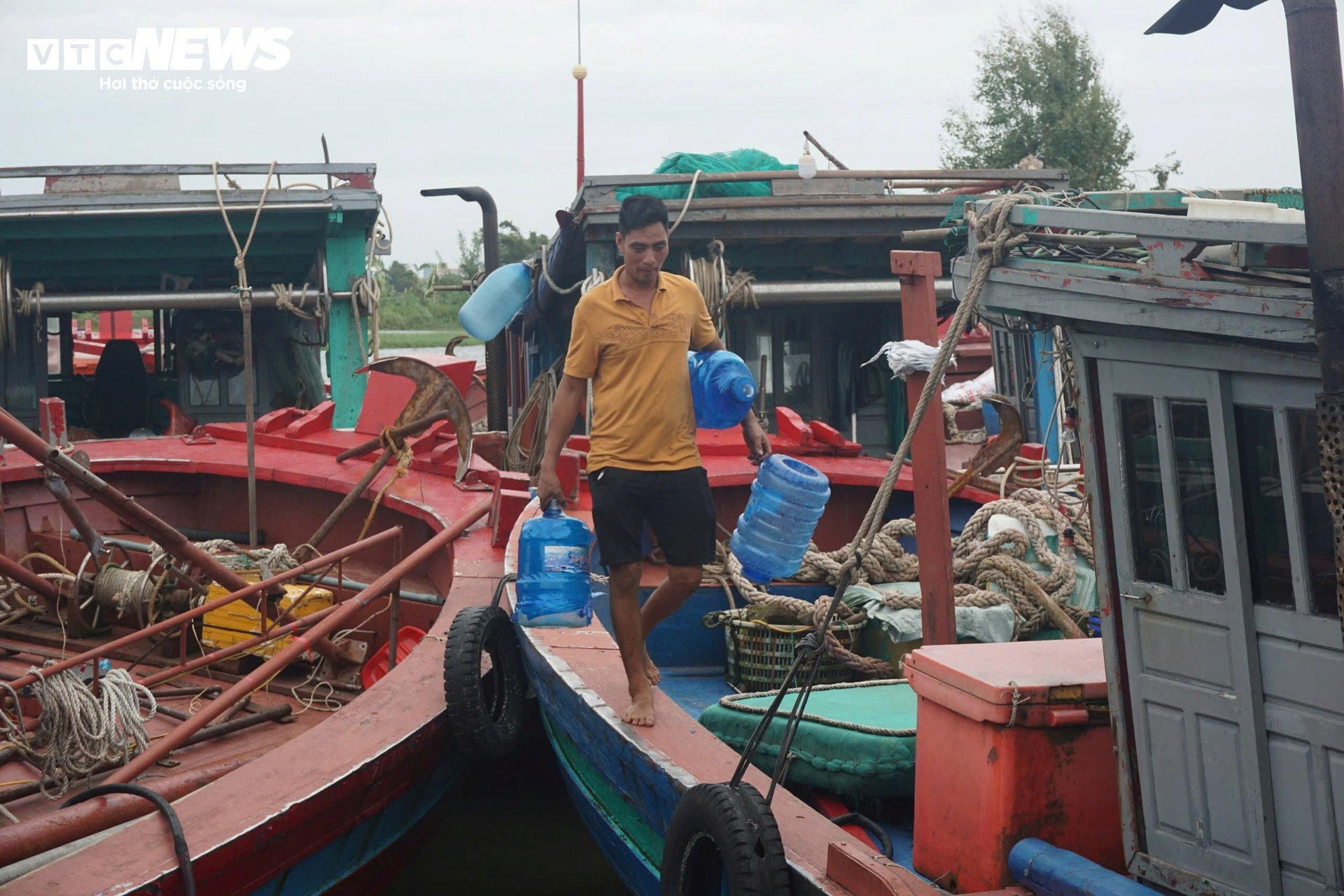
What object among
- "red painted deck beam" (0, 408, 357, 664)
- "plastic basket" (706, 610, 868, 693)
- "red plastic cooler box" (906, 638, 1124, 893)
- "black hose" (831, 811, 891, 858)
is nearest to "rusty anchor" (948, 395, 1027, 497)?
"plastic basket" (706, 610, 868, 693)

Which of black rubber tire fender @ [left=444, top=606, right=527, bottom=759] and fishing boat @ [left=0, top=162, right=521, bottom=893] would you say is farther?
black rubber tire fender @ [left=444, top=606, right=527, bottom=759]

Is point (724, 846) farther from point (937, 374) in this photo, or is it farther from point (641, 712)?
point (937, 374)

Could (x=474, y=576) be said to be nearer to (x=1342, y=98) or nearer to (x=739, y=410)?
A: (x=739, y=410)

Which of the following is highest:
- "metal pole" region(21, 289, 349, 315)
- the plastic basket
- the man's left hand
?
"metal pole" region(21, 289, 349, 315)

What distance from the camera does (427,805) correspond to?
473 centimetres

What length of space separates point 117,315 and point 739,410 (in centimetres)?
2718

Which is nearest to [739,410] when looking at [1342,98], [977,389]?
[1342,98]

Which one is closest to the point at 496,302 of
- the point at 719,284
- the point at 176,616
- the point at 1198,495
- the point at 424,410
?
the point at 424,410

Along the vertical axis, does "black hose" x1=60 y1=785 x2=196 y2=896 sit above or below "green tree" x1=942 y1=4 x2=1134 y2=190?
below

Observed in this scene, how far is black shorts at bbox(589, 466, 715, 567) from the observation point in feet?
12.0

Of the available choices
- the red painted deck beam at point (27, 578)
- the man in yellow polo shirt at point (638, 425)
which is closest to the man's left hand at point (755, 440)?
the man in yellow polo shirt at point (638, 425)

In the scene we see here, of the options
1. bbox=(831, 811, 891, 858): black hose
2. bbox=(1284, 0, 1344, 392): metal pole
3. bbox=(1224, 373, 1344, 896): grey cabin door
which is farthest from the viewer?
bbox=(831, 811, 891, 858): black hose

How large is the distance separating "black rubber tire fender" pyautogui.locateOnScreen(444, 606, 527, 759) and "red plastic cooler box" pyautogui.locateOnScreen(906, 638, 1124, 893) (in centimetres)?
178

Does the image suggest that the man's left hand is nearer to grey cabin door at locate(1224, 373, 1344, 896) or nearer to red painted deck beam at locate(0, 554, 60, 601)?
grey cabin door at locate(1224, 373, 1344, 896)
